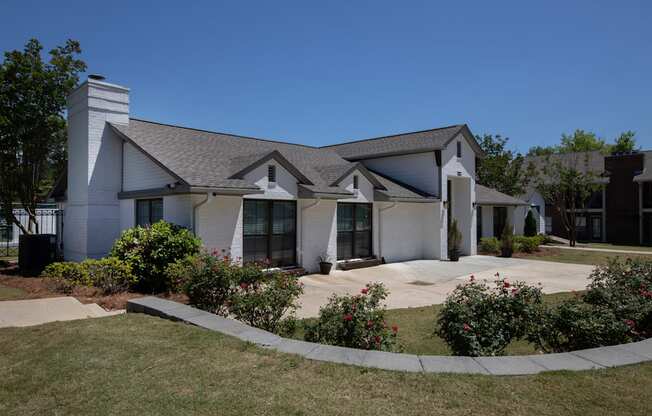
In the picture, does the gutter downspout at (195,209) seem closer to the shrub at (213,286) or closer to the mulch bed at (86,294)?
the mulch bed at (86,294)

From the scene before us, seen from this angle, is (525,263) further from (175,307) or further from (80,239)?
(80,239)

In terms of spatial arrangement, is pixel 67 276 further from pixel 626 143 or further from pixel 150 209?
pixel 626 143

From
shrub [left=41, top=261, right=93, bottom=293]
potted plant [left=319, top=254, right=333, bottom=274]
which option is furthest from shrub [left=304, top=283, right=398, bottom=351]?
potted plant [left=319, top=254, right=333, bottom=274]

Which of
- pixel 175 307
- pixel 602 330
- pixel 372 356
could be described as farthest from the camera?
pixel 175 307

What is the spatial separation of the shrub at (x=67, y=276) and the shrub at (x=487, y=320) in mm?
8964

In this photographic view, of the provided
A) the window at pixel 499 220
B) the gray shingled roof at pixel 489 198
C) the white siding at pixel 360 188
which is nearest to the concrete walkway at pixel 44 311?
the white siding at pixel 360 188

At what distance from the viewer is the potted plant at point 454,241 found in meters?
20.5

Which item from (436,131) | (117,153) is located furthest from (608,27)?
(117,153)

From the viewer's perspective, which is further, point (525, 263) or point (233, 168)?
point (525, 263)

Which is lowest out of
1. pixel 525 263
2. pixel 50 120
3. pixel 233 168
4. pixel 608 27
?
pixel 525 263

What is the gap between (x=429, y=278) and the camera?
15.1 m

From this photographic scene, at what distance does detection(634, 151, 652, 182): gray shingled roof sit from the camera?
34094 millimetres

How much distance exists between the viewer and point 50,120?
52.4 ft

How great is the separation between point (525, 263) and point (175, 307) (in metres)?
18.4
